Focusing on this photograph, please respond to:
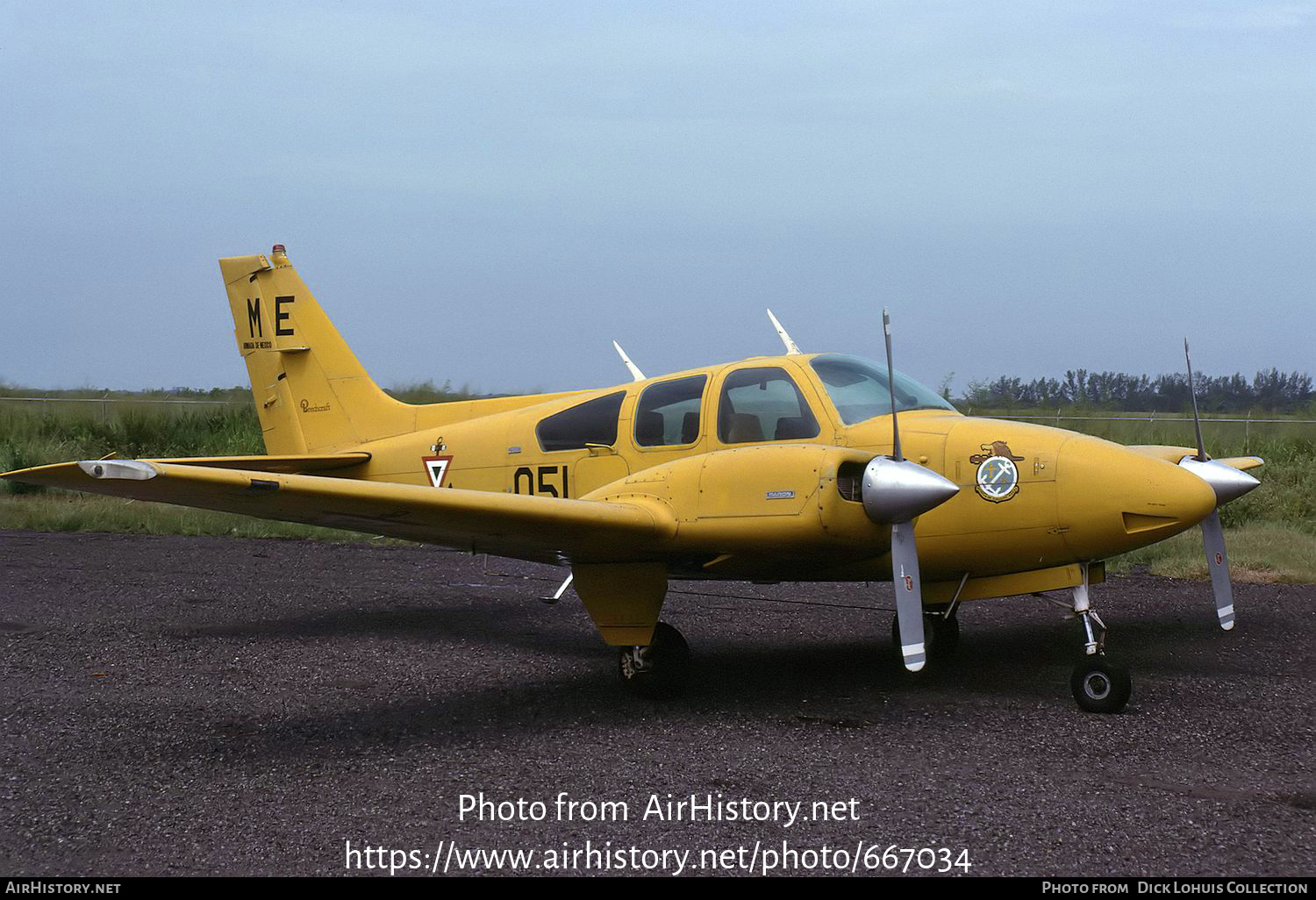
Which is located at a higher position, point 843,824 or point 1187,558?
point 843,824

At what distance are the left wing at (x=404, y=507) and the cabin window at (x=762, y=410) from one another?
1.11 m

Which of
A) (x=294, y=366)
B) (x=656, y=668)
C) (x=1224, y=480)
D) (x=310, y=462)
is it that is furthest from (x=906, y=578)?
(x=294, y=366)

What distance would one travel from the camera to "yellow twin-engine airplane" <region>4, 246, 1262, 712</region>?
6422 millimetres

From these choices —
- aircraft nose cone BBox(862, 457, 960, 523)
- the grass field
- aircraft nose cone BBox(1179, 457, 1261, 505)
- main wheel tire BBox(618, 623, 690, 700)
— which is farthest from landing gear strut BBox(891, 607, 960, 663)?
the grass field

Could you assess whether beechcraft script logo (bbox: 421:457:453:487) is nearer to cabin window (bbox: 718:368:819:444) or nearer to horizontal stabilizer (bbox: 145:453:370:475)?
horizontal stabilizer (bbox: 145:453:370:475)

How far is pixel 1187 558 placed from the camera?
1358cm

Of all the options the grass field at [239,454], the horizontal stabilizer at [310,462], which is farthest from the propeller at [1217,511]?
the horizontal stabilizer at [310,462]

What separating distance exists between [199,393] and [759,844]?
124 ft

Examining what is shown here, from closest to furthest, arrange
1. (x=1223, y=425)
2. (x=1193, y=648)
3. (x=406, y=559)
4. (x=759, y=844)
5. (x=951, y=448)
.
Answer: (x=759, y=844), (x=951, y=448), (x=1193, y=648), (x=406, y=559), (x=1223, y=425)

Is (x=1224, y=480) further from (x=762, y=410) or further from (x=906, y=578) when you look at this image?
(x=762, y=410)

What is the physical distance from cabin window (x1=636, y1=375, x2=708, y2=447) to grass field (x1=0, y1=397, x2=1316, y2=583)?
25.6 feet

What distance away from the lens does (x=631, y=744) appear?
21.1 feet
